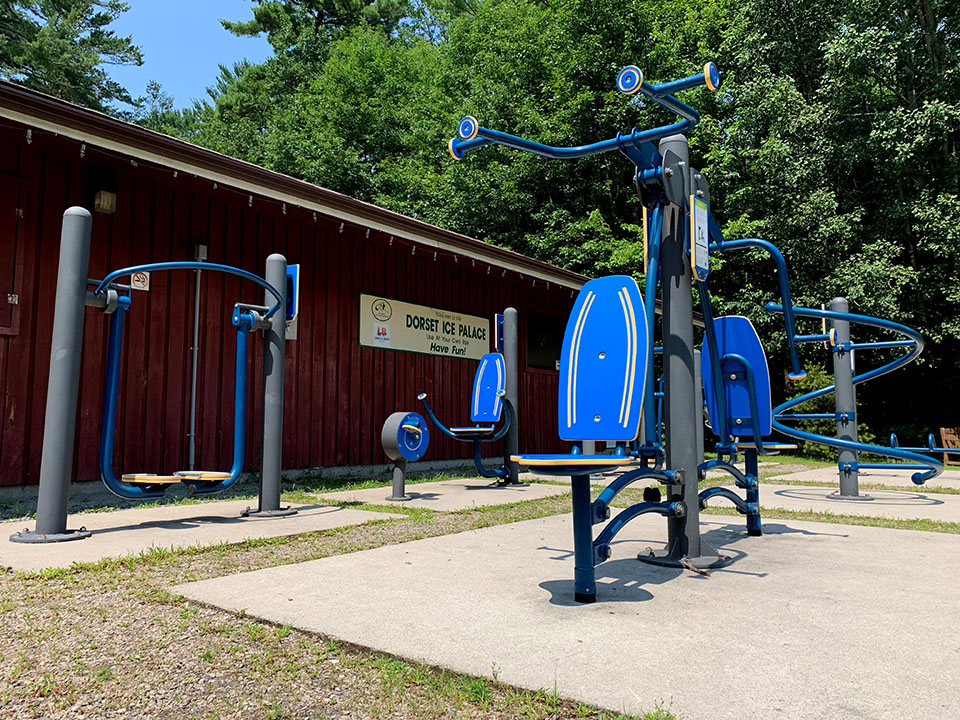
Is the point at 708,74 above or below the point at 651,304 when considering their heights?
above

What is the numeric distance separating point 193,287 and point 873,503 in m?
7.29

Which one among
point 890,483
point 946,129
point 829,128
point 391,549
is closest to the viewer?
point 391,549

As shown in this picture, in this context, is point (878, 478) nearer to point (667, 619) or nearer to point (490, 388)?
point (490, 388)

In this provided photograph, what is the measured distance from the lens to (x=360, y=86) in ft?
85.2

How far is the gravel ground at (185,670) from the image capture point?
1.95m

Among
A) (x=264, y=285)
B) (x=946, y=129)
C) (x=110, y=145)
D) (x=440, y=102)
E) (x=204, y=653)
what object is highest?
(x=440, y=102)

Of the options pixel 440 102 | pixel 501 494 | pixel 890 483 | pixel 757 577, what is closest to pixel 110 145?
pixel 501 494

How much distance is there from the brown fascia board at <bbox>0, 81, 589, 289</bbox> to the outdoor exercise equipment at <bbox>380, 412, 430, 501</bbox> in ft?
8.38

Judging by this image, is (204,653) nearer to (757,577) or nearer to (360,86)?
(757,577)

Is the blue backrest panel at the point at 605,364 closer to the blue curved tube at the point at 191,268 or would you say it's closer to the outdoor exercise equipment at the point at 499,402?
the blue curved tube at the point at 191,268

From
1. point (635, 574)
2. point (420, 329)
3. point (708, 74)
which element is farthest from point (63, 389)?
point (420, 329)

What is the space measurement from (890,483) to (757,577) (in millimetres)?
6827

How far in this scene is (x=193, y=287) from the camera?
23.5 ft

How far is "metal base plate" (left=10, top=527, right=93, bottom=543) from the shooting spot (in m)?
4.15
